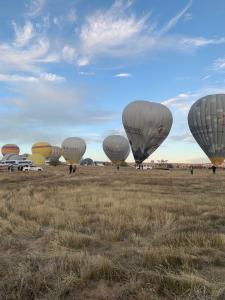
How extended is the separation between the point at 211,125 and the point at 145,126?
17.2 m

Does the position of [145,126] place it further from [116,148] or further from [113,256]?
[113,256]

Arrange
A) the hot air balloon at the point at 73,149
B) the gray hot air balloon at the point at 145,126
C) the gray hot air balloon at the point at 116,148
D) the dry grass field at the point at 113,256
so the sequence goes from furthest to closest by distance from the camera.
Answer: the hot air balloon at the point at 73,149
the gray hot air balloon at the point at 116,148
the gray hot air balloon at the point at 145,126
the dry grass field at the point at 113,256

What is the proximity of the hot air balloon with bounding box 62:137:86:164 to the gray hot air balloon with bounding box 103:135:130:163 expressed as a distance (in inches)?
365

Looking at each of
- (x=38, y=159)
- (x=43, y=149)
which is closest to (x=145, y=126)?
(x=38, y=159)

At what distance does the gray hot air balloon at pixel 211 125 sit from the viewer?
80312mm

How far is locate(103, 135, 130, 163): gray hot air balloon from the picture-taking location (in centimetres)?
14300

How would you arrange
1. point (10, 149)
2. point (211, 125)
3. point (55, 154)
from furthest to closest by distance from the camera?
point (55, 154) < point (10, 149) < point (211, 125)

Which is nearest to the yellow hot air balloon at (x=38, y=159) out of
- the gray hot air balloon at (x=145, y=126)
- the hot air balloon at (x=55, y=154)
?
the hot air balloon at (x=55, y=154)

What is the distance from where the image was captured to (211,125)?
263 ft

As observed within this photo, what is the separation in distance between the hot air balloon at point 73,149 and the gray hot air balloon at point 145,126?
166 feet

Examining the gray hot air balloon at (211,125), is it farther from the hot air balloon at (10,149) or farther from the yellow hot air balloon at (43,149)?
the hot air balloon at (10,149)

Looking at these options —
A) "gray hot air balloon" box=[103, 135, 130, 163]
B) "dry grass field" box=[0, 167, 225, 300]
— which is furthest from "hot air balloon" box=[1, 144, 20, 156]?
"dry grass field" box=[0, 167, 225, 300]

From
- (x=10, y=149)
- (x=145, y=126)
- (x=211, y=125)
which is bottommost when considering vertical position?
(x=10, y=149)

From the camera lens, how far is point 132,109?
95.4 meters
